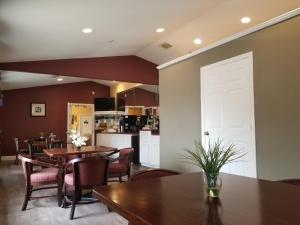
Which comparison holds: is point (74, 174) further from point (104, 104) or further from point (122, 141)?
point (104, 104)

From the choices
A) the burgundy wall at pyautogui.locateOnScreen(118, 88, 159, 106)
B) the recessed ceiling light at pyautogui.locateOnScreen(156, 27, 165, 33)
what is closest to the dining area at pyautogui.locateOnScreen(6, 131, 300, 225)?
the recessed ceiling light at pyautogui.locateOnScreen(156, 27, 165, 33)

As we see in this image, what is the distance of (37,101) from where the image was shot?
10.1m

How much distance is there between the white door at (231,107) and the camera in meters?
3.46

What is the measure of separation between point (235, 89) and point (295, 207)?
272 centimetres

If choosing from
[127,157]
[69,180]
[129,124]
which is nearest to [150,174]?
[69,180]

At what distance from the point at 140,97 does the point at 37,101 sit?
3933mm

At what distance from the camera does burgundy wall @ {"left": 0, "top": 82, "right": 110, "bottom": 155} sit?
31.3 ft

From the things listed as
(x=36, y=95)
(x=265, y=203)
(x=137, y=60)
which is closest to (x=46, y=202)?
(x=265, y=203)

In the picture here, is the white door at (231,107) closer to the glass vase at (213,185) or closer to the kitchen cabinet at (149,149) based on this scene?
the glass vase at (213,185)

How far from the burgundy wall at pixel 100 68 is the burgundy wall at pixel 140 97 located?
118 cm

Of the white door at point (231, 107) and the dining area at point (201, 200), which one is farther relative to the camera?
the white door at point (231, 107)

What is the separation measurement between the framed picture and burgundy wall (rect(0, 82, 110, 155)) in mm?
116

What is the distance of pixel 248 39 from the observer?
3492 millimetres

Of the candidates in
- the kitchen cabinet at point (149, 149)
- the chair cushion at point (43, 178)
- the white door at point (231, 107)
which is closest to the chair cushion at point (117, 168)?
the chair cushion at point (43, 178)
